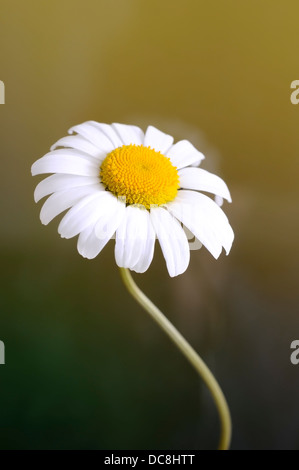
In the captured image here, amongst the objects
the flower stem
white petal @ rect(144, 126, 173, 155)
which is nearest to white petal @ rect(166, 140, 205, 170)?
white petal @ rect(144, 126, 173, 155)

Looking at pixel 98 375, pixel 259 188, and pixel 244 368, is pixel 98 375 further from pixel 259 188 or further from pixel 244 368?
pixel 259 188

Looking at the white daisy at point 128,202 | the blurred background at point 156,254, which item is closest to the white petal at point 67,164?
the white daisy at point 128,202

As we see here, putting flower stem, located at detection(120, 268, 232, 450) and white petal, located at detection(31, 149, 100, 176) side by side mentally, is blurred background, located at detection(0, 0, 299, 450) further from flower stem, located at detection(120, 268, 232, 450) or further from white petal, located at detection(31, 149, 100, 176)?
white petal, located at detection(31, 149, 100, 176)

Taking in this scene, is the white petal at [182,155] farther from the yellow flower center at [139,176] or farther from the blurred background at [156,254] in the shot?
the blurred background at [156,254]

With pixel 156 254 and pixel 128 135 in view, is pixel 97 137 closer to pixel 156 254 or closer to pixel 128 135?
pixel 128 135

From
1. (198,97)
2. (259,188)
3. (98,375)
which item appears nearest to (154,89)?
(198,97)

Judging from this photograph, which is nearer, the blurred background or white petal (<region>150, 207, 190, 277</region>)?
white petal (<region>150, 207, 190, 277</region>)
